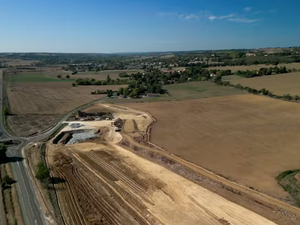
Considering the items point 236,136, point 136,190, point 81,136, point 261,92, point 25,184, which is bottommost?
point 81,136

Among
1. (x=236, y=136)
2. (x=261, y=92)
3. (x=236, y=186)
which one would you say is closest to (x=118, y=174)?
(x=236, y=186)

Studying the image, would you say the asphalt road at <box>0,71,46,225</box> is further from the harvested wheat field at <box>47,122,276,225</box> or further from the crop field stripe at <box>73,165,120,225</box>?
the crop field stripe at <box>73,165,120,225</box>

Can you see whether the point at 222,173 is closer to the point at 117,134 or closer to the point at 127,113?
the point at 117,134

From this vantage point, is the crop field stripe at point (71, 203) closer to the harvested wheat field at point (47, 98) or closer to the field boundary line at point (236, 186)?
the field boundary line at point (236, 186)

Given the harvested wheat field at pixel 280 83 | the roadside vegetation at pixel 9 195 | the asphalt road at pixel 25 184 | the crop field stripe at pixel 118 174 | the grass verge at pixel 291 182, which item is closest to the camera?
the roadside vegetation at pixel 9 195

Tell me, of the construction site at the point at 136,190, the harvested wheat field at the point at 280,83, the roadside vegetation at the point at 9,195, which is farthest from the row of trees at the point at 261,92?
the roadside vegetation at the point at 9,195

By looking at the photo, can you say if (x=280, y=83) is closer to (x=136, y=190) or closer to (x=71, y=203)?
(x=136, y=190)

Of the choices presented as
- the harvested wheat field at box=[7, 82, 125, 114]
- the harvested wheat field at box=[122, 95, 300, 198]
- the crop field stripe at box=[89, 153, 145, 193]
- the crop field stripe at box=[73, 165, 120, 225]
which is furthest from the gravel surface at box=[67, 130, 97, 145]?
the harvested wheat field at box=[7, 82, 125, 114]
